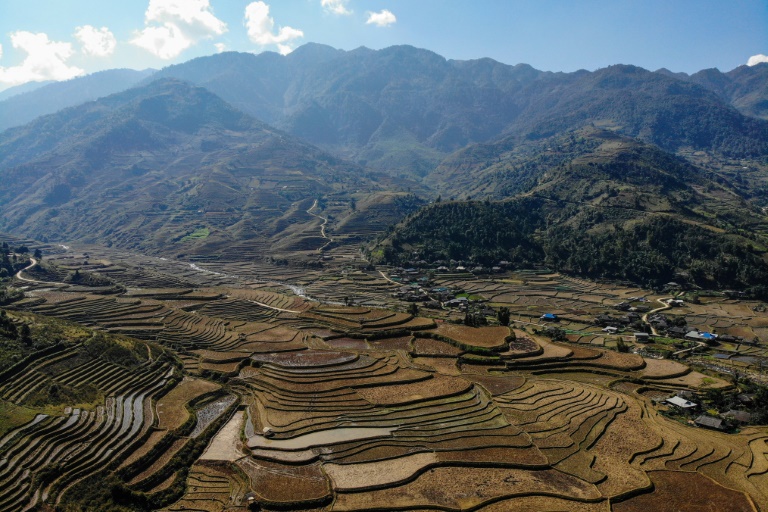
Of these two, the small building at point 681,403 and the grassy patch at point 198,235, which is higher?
the grassy patch at point 198,235

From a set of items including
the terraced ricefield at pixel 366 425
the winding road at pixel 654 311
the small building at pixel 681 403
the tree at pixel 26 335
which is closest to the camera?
the terraced ricefield at pixel 366 425

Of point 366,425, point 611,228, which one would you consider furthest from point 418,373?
point 611,228

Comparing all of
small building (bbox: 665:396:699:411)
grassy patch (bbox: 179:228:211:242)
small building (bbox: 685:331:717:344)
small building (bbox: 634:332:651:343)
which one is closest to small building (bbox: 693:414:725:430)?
small building (bbox: 665:396:699:411)

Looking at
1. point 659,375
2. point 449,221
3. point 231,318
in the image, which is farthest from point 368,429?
point 449,221

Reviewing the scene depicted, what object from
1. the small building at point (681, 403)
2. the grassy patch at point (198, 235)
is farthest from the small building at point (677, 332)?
the grassy patch at point (198, 235)

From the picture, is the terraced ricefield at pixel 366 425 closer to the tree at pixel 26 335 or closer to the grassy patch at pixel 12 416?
the grassy patch at pixel 12 416

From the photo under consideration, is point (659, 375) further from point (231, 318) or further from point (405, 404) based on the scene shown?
point (231, 318)

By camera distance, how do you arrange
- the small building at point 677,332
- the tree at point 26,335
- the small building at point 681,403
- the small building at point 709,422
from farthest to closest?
the small building at point 677,332
the tree at point 26,335
the small building at point 681,403
the small building at point 709,422
